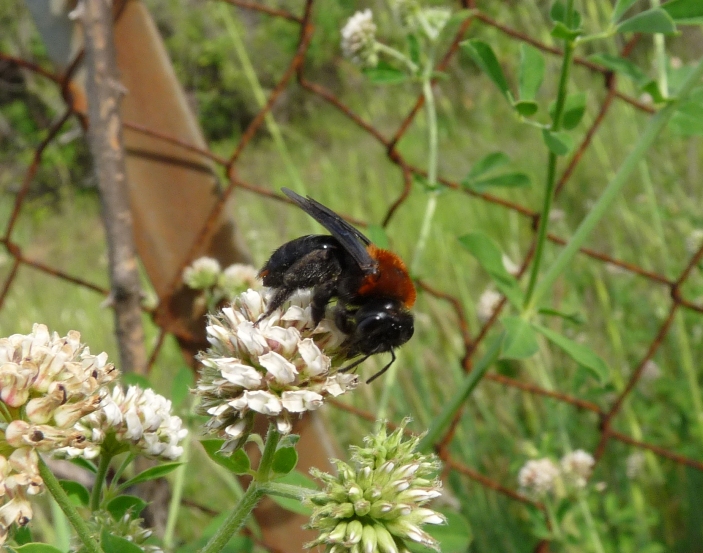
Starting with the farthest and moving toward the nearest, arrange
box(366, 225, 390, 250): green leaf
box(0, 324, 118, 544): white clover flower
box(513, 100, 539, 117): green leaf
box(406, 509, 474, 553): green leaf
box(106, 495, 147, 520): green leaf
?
box(366, 225, 390, 250): green leaf → box(406, 509, 474, 553): green leaf → box(513, 100, 539, 117): green leaf → box(106, 495, 147, 520): green leaf → box(0, 324, 118, 544): white clover flower

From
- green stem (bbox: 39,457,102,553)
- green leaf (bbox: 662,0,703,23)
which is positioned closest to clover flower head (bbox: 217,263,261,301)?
green stem (bbox: 39,457,102,553)

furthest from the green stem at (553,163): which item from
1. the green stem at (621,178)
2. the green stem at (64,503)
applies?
the green stem at (64,503)

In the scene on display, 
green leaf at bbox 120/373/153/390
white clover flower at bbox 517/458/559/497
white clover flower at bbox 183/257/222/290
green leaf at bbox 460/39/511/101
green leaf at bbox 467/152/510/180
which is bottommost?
white clover flower at bbox 517/458/559/497

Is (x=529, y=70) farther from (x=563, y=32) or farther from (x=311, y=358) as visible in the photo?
(x=311, y=358)

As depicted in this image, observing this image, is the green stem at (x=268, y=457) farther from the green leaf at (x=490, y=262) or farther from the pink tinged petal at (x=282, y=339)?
the green leaf at (x=490, y=262)

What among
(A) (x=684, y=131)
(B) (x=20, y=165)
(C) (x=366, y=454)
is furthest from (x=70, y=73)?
(B) (x=20, y=165)

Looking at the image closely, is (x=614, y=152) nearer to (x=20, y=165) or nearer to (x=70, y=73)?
(x=70, y=73)

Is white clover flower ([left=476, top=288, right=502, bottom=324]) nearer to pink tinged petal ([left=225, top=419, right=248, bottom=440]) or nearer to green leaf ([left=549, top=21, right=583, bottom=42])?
green leaf ([left=549, top=21, right=583, bottom=42])
